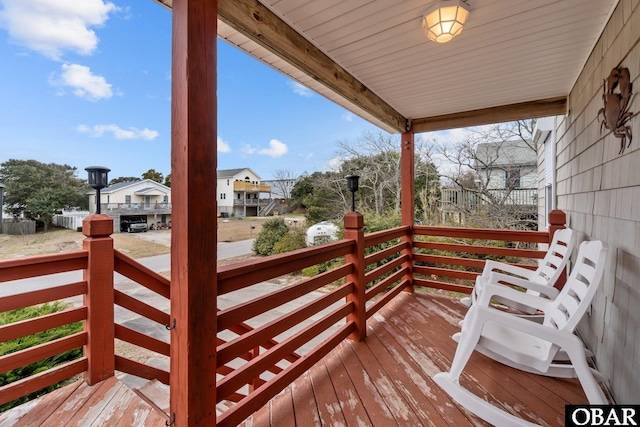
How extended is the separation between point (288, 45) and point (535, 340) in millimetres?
2482

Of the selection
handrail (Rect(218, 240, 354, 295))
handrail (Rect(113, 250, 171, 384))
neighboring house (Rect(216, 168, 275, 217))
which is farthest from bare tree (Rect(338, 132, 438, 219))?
handrail (Rect(113, 250, 171, 384))

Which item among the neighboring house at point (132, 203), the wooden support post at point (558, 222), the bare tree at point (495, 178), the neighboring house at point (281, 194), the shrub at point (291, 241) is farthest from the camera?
the bare tree at point (495, 178)

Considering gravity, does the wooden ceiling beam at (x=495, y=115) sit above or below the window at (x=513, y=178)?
above

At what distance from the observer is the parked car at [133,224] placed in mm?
1943

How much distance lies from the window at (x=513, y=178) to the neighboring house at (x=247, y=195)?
19.2 feet

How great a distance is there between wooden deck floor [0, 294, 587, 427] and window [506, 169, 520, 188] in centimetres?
590

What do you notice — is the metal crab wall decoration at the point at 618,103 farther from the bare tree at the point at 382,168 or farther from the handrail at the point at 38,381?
the bare tree at the point at 382,168

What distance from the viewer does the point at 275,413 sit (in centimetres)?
160

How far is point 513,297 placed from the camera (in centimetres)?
192

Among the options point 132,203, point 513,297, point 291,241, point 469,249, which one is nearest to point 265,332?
point 132,203

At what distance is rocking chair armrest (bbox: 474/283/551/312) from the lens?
1861mm

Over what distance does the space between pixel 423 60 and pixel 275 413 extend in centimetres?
268

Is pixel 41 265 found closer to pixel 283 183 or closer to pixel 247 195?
pixel 247 195

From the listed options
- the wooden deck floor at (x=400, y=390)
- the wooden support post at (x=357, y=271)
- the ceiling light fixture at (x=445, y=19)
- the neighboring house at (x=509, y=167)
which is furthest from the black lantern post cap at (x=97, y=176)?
the neighboring house at (x=509, y=167)
